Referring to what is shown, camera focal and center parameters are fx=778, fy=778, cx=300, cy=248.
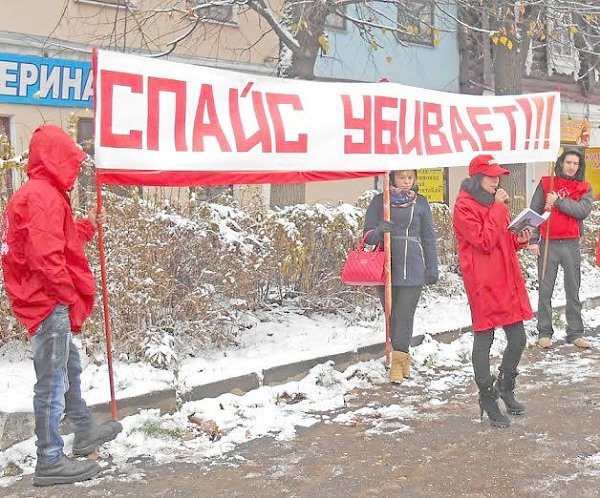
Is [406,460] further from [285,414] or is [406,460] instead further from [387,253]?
[387,253]

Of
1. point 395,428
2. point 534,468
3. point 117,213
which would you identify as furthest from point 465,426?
point 117,213

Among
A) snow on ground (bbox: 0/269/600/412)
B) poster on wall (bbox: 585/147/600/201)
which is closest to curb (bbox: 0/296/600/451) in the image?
snow on ground (bbox: 0/269/600/412)

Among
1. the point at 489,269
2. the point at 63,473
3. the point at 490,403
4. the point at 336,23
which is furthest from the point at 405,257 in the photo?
the point at 336,23

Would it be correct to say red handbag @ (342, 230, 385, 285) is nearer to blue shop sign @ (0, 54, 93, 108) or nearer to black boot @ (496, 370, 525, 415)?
black boot @ (496, 370, 525, 415)

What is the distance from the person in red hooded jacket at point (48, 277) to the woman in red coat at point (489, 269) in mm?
2393

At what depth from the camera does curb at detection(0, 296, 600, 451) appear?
4.60m

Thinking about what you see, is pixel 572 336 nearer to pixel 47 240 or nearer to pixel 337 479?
pixel 337 479

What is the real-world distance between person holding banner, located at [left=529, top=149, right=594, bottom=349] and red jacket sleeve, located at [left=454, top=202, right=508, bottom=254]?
241cm

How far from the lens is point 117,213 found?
6262 millimetres

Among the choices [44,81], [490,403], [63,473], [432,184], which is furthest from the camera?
[432,184]

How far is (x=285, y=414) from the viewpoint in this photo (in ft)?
17.6

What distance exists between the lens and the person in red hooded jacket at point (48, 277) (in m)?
4.02

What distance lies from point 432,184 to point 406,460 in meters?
13.0

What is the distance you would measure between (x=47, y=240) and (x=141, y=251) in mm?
2016
